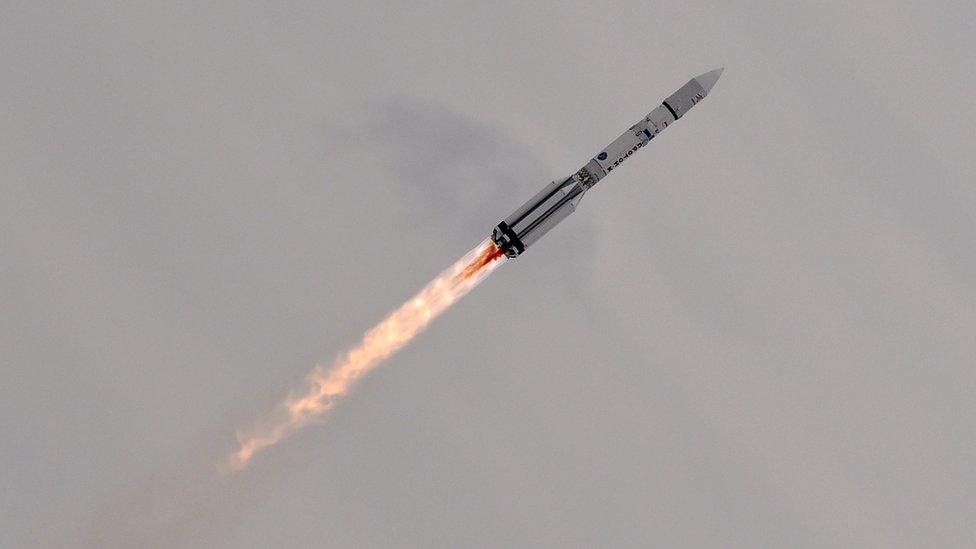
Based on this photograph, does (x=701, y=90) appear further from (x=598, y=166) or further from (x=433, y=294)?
(x=433, y=294)

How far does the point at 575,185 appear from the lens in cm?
13400

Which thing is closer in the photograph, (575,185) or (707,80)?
(575,185)

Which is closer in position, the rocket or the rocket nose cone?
the rocket

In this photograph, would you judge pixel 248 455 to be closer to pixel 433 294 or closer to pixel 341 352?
pixel 341 352

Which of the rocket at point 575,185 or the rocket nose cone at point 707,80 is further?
the rocket nose cone at point 707,80

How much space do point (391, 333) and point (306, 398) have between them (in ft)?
38.4

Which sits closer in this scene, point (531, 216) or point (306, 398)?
point (531, 216)

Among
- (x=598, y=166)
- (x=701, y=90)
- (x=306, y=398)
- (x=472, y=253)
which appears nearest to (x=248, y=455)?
(x=306, y=398)

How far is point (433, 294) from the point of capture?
141m

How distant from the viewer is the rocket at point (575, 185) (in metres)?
131

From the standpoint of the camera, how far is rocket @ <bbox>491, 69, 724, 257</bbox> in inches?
5167

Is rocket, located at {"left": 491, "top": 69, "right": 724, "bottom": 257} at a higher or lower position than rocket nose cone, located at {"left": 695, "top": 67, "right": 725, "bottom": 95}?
lower

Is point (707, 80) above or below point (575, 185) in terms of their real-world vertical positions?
above

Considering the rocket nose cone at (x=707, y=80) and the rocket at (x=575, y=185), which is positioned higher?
the rocket nose cone at (x=707, y=80)
